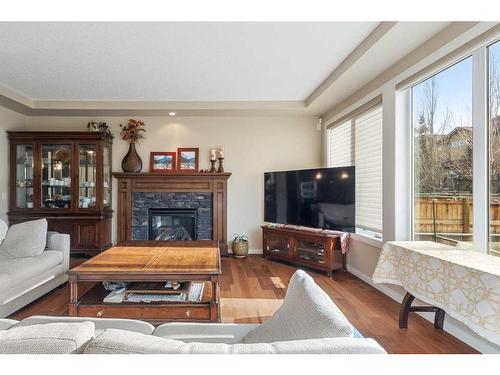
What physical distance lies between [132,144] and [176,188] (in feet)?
3.42

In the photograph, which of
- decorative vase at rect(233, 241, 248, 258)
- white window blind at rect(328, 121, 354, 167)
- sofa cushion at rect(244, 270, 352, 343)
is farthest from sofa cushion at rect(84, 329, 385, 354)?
decorative vase at rect(233, 241, 248, 258)

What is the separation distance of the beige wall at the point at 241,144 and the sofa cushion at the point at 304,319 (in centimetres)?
386

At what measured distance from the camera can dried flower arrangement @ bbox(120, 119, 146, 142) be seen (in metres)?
4.89

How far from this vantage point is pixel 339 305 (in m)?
2.87

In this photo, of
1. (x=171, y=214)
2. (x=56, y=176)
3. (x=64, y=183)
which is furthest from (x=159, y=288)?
(x=56, y=176)

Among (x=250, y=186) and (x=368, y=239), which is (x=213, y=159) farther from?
(x=368, y=239)

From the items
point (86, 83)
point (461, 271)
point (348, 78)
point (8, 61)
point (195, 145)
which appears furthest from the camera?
point (195, 145)

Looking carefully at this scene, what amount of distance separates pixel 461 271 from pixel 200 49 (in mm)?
2727

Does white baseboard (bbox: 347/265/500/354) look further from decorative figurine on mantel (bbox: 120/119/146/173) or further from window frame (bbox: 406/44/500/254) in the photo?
decorative figurine on mantel (bbox: 120/119/146/173)

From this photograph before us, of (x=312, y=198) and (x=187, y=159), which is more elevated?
(x=187, y=159)

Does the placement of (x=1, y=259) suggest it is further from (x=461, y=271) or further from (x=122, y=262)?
(x=461, y=271)
